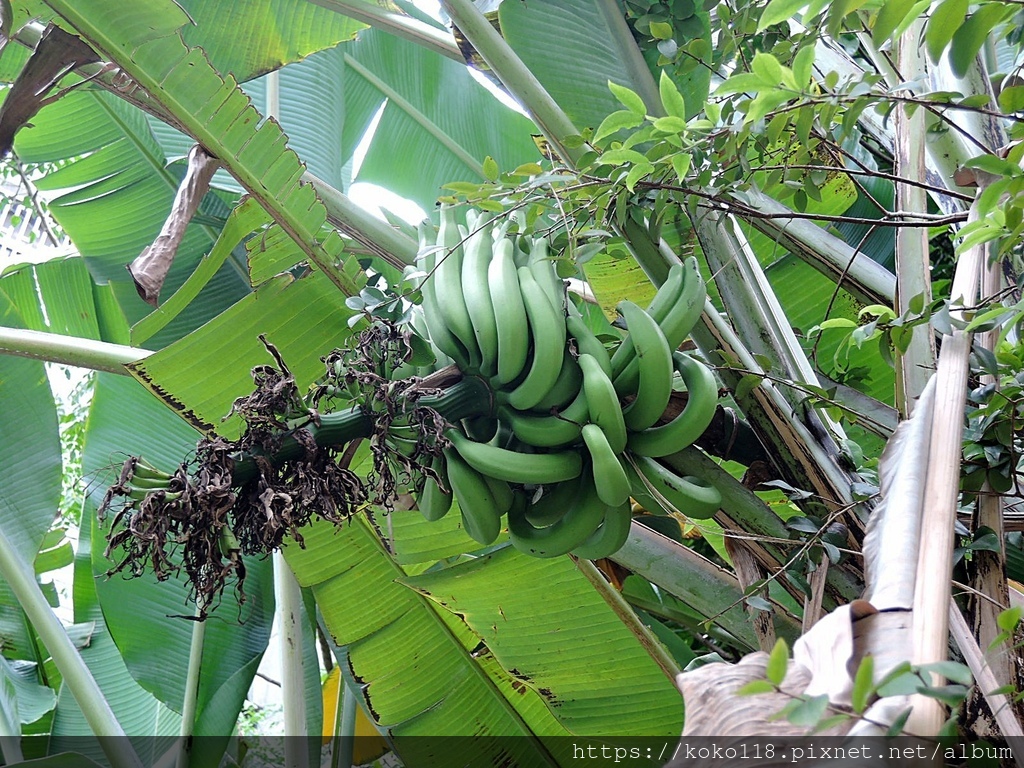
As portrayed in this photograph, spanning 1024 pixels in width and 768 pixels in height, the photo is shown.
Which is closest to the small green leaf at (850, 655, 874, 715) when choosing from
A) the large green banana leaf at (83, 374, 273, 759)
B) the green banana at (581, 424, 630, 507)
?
the green banana at (581, 424, 630, 507)

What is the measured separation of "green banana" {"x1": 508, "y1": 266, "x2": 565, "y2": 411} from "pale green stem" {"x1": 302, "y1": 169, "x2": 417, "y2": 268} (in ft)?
1.66

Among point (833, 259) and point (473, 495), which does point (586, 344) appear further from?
point (833, 259)

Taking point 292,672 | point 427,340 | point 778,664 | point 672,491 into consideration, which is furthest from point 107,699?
point 778,664

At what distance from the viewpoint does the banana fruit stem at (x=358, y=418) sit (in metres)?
0.62

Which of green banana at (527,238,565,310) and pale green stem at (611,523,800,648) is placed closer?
green banana at (527,238,565,310)

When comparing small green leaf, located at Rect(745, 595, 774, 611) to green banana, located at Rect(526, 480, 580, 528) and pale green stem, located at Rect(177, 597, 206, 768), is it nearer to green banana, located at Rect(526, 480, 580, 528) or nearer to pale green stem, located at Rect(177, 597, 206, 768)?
green banana, located at Rect(526, 480, 580, 528)

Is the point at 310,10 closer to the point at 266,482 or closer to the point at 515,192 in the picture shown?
the point at 515,192

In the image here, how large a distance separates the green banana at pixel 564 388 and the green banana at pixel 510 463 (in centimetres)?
5

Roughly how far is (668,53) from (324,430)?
68 cm

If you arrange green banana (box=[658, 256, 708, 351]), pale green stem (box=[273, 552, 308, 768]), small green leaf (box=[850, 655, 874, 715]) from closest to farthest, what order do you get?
1. small green leaf (box=[850, 655, 874, 715])
2. green banana (box=[658, 256, 708, 351])
3. pale green stem (box=[273, 552, 308, 768])

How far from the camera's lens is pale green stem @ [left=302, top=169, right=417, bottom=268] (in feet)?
3.99

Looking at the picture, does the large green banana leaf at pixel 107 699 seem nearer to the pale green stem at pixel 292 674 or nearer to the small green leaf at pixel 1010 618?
the pale green stem at pixel 292 674

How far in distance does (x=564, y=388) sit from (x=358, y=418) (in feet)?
0.64

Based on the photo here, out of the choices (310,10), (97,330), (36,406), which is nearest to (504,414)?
(310,10)
